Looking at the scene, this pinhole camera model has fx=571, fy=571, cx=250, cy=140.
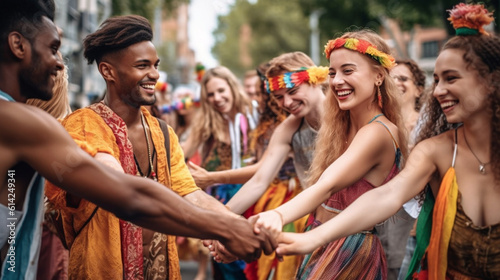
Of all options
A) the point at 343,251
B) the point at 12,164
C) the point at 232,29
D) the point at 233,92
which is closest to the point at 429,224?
the point at 343,251

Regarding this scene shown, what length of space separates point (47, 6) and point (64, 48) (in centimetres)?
1885

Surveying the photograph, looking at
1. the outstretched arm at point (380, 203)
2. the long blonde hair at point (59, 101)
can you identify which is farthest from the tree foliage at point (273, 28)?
the outstretched arm at point (380, 203)

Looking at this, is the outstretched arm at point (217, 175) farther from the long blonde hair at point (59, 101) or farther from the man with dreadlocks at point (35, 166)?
the man with dreadlocks at point (35, 166)

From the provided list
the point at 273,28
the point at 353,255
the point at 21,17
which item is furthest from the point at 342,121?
the point at 273,28

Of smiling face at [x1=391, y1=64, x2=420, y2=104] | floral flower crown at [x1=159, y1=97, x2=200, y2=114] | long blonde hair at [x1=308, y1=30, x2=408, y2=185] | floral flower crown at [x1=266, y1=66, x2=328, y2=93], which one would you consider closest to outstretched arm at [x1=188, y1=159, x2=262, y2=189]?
floral flower crown at [x1=266, y1=66, x2=328, y2=93]

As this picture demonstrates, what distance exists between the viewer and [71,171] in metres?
2.29

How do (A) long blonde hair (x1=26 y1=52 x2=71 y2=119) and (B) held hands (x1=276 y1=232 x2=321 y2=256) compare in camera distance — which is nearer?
(B) held hands (x1=276 y1=232 x2=321 y2=256)

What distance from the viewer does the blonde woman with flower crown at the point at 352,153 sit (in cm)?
301

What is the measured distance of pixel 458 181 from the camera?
270cm

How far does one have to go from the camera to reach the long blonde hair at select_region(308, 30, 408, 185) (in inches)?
135

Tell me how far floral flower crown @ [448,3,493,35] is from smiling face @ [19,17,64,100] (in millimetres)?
1860

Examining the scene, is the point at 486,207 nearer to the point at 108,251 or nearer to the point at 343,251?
the point at 343,251

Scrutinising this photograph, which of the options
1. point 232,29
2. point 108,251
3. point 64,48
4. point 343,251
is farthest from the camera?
point 232,29

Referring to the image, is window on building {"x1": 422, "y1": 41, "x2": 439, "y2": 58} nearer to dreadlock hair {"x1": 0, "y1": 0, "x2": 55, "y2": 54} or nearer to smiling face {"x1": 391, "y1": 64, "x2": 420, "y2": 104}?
smiling face {"x1": 391, "y1": 64, "x2": 420, "y2": 104}
